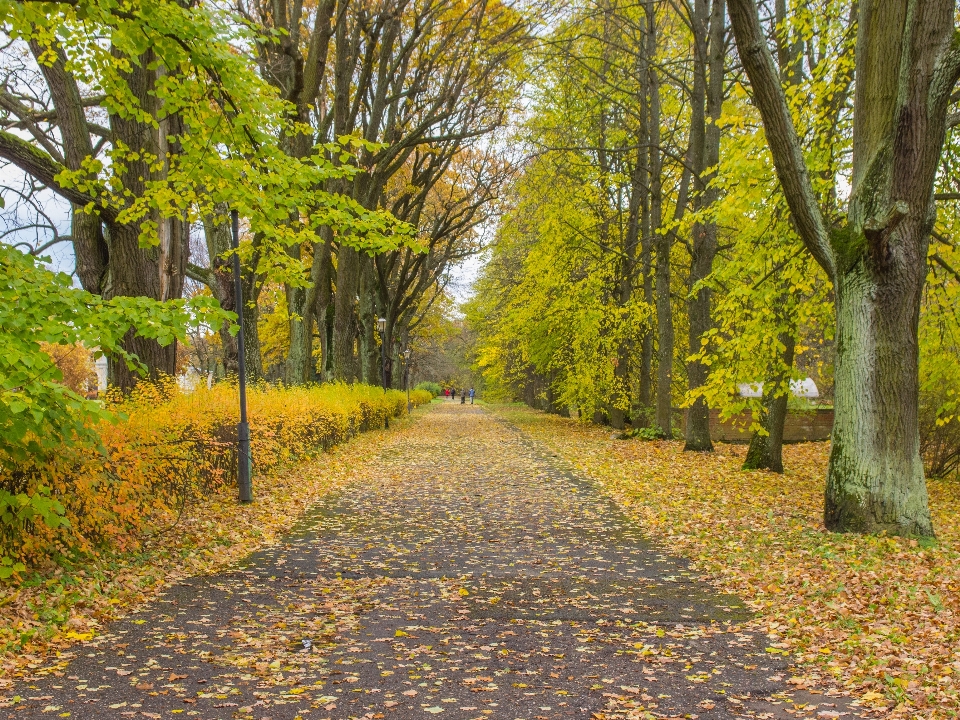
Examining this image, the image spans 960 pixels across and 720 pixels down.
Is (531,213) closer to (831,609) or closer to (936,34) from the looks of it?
(936,34)

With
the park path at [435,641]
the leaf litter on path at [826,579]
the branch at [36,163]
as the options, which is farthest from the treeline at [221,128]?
the leaf litter on path at [826,579]

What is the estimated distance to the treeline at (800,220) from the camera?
25.0 feet

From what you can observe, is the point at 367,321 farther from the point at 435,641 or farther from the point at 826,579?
the point at 435,641

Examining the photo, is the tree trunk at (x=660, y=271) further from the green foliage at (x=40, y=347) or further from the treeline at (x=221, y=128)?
the green foliage at (x=40, y=347)

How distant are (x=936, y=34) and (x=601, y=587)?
6223mm

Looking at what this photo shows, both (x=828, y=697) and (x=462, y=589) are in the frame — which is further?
(x=462, y=589)

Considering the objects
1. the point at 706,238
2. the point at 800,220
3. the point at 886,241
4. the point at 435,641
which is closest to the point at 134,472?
the point at 435,641

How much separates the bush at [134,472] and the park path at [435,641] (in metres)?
1.00

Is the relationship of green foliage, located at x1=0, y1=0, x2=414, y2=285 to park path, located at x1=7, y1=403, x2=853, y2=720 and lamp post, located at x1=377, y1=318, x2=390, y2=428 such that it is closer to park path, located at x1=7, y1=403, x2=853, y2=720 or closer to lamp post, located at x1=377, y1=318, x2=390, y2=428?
park path, located at x1=7, y1=403, x2=853, y2=720

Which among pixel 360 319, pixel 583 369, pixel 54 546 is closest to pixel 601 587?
pixel 54 546

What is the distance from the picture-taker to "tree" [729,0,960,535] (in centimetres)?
748

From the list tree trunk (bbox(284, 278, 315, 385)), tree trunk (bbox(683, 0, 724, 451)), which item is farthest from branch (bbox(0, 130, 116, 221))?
tree trunk (bbox(284, 278, 315, 385))

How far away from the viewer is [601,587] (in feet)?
21.4

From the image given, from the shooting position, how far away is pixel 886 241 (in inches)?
295
